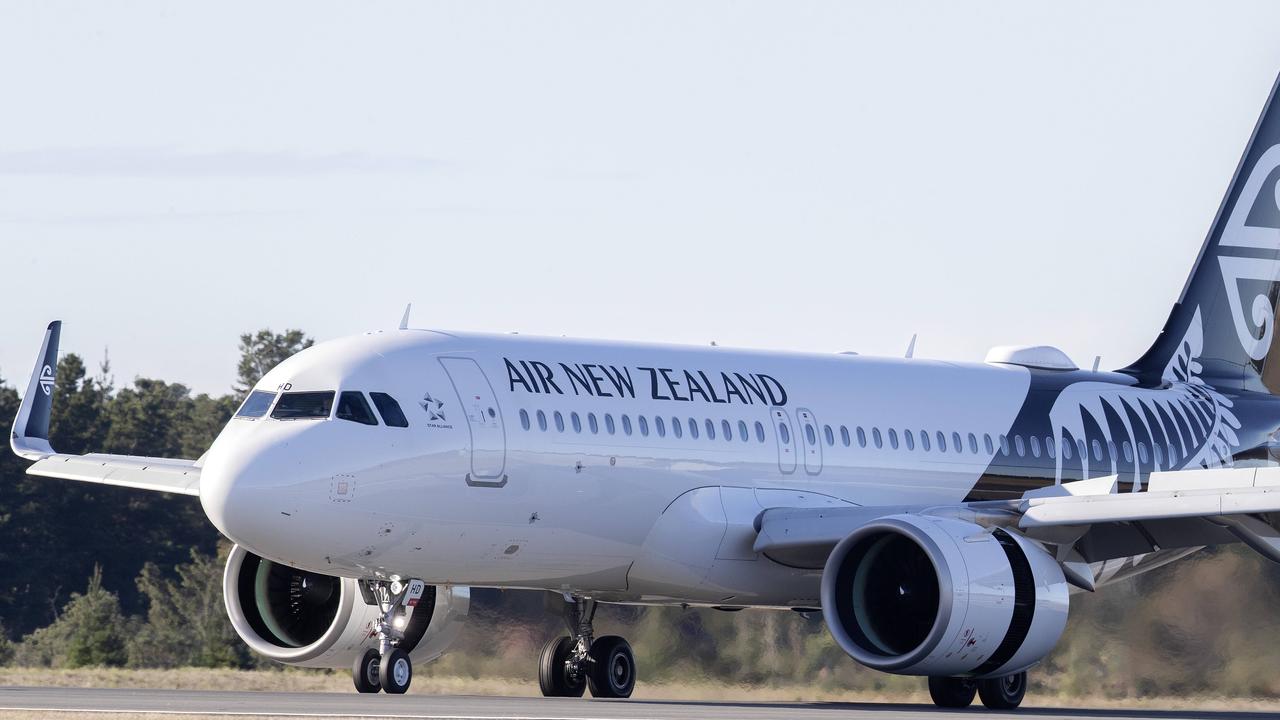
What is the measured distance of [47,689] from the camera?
80.2ft

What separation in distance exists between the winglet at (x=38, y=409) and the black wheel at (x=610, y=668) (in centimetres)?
726

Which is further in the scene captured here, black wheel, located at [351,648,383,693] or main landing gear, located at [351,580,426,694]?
black wheel, located at [351,648,383,693]

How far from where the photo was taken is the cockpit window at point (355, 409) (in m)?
22.0

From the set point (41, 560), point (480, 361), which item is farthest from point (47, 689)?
point (41, 560)

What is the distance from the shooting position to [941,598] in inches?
885

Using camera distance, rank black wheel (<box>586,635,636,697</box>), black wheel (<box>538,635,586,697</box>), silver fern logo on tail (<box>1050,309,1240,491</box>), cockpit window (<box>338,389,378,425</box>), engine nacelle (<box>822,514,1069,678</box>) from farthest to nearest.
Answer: silver fern logo on tail (<box>1050,309,1240,491</box>) < black wheel (<box>538,635,586,697</box>) < black wheel (<box>586,635,636,697</box>) < engine nacelle (<box>822,514,1069,678</box>) < cockpit window (<box>338,389,378,425</box>)

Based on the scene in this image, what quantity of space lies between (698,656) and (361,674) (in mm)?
8172

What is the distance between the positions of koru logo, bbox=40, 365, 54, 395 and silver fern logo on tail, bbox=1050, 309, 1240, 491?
12970 mm

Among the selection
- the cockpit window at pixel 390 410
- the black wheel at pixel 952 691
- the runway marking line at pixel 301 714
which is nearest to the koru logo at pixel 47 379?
the cockpit window at pixel 390 410

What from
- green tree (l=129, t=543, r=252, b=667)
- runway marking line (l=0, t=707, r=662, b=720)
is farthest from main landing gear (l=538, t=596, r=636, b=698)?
green tree (l=129, t=543, r=252, b=667)

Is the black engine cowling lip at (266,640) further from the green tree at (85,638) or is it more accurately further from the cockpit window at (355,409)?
the green tree at (85,638)

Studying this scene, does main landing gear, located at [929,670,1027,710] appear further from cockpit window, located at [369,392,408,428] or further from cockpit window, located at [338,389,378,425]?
cockpit window, located at [338,389,378,425]

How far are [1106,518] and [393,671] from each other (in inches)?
299

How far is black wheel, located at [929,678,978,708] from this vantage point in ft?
81.1
